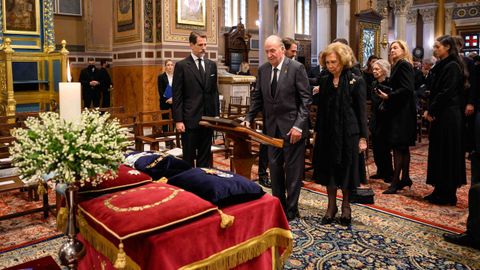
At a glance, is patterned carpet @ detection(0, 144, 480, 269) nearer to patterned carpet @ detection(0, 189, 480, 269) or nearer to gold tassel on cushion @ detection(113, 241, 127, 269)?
patterned carpet @ detection(0, 189, 480, 269)

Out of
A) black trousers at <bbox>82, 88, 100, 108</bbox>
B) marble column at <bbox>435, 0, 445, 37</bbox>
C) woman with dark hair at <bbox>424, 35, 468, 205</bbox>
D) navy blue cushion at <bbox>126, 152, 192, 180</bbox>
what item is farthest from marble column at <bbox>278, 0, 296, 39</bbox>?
marble column at <bbox>435, 0, 445, 37</bbox>

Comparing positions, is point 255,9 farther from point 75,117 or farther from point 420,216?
point 75,117

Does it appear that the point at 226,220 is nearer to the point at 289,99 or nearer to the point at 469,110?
the point at 289,99

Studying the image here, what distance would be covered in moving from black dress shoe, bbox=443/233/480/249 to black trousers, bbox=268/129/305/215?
124 cm

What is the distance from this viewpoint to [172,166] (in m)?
2.66

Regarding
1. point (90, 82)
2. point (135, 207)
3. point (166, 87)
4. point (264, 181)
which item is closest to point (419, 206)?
point (264, 181)

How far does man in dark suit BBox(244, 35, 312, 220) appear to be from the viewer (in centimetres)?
370

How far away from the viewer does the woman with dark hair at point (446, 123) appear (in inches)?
169

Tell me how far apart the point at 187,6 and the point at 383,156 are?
6.16m

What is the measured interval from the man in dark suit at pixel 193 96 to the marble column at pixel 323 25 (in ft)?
36.6

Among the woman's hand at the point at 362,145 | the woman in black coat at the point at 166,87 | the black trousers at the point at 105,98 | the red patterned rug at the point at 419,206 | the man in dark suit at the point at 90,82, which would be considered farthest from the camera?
the black trousers at the point at 105,98

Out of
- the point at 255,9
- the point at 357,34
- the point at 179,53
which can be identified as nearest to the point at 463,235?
the point at 179,53

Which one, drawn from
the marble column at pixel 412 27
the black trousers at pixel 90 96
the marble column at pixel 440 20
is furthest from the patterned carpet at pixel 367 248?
the marble column at pixel 412 27

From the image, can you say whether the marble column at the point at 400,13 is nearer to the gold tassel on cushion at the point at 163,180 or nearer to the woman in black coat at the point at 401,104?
the woman in black coat at the point at 401,104
